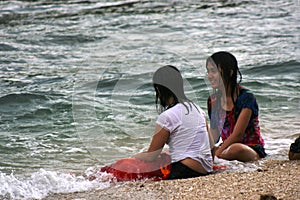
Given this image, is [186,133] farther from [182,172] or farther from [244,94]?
[244,94]

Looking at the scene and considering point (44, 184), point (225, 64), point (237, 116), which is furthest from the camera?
point (237, 116)

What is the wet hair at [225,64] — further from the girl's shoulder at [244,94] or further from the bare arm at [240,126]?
the bare arm at [240,126]

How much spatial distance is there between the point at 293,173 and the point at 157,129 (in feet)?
4.20

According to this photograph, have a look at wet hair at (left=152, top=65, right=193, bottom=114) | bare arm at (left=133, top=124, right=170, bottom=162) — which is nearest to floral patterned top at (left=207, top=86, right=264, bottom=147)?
wet hair at (left=152, top=65, right=193, bottom=114)

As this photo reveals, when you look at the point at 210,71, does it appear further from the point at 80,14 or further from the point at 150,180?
the point at 80,14

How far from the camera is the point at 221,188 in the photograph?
15.8 ft

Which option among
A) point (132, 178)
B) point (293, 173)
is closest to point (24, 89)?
point (132, 178)

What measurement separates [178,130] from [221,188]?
0.83 metres

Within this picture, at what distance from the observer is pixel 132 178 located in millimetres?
5676

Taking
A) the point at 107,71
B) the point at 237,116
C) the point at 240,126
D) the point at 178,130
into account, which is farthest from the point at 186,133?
the point at 107,71

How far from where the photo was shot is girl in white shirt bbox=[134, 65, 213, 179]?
541 cm

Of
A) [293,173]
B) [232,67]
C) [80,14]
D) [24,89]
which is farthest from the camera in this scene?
[80,14]

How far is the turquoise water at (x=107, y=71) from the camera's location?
7.02 meters

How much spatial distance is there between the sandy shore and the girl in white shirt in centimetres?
25
